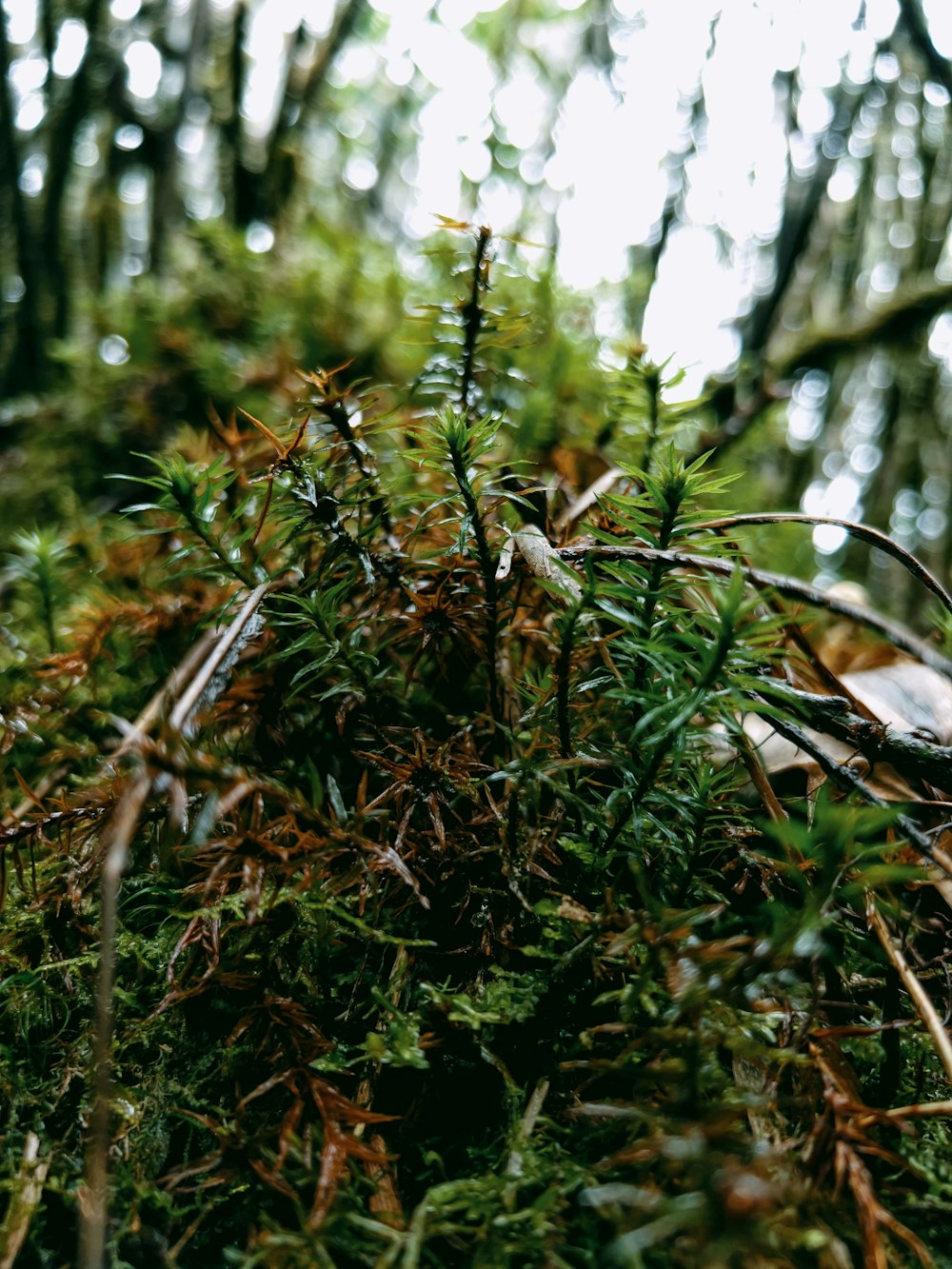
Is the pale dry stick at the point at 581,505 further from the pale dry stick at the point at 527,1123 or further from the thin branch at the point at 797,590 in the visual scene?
the pale dry stick at the point at 527,1123

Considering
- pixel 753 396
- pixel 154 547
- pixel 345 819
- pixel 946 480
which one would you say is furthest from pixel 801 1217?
pixel 946 480

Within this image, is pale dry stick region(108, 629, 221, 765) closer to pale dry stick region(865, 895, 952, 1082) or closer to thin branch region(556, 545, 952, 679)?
thin branch region(556, 545, 952, 679)

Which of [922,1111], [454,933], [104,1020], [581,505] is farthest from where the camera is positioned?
[581,505]

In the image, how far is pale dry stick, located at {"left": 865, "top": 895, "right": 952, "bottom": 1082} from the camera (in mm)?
500

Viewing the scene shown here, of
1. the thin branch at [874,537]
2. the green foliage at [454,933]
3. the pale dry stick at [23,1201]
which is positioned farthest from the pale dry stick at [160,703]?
the thin branch at [874,537]

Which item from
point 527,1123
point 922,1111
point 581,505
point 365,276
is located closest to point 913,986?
point 922,1111

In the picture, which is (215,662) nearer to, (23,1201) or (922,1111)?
(23,1201)

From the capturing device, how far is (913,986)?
53cm

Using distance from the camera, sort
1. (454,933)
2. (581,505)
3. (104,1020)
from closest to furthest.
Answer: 1. (104,1020)
2. (454,933)
3. (581,505)

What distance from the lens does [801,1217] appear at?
41 centimetres

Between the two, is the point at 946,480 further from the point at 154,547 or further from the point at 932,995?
the point at 154,547

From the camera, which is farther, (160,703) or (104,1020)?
(160,703)

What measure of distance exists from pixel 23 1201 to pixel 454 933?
302 millimetres

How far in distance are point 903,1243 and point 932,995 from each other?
0.19 m
